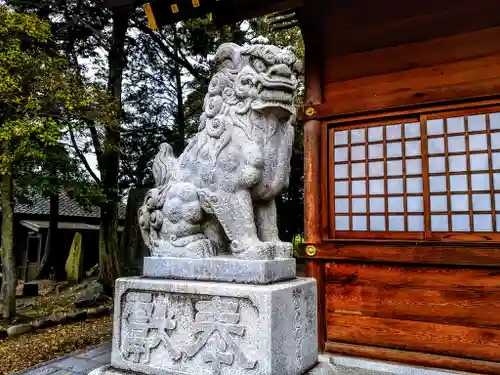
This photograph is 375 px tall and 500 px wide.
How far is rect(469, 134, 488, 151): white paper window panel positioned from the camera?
3.62 metres

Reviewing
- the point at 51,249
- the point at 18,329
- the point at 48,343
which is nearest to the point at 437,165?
the point at 48,343

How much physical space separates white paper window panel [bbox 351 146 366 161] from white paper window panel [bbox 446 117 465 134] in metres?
0.84

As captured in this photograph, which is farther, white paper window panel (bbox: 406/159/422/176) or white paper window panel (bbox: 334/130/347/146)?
white paper window panel (bbox: 334/130/347/146)

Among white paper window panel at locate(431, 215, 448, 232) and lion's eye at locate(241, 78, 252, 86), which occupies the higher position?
lion's eye at locate(241, 78, 252, 86)

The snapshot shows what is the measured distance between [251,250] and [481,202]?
2.53 metres

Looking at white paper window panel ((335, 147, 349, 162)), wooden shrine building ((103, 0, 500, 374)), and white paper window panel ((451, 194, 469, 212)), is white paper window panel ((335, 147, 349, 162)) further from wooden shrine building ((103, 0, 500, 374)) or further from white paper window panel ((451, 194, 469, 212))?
white paper window panel ((451, 194, 469, 212))

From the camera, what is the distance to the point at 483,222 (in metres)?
3.56

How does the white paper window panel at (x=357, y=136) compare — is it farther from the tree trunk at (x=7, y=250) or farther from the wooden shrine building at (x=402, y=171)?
the tree trunk at (x=7, y=250)

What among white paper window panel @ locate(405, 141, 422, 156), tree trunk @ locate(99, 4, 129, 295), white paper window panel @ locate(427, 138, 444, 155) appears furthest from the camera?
tree trunk @ locate(99, 4, 129, 295)

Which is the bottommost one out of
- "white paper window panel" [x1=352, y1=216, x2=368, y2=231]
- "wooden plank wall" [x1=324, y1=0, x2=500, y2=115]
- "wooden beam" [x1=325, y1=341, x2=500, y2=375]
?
"wooden beam" [x1=325, y1=341, x2=500, y2=375]

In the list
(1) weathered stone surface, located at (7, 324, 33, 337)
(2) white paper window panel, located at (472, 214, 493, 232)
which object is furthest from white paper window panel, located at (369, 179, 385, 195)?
(1) weathered stone surface, located at (7, 324, 33, 337)

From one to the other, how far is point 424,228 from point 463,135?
3.14ft

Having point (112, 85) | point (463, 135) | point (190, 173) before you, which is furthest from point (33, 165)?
point (463, 135)

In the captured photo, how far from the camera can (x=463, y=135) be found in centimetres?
370
